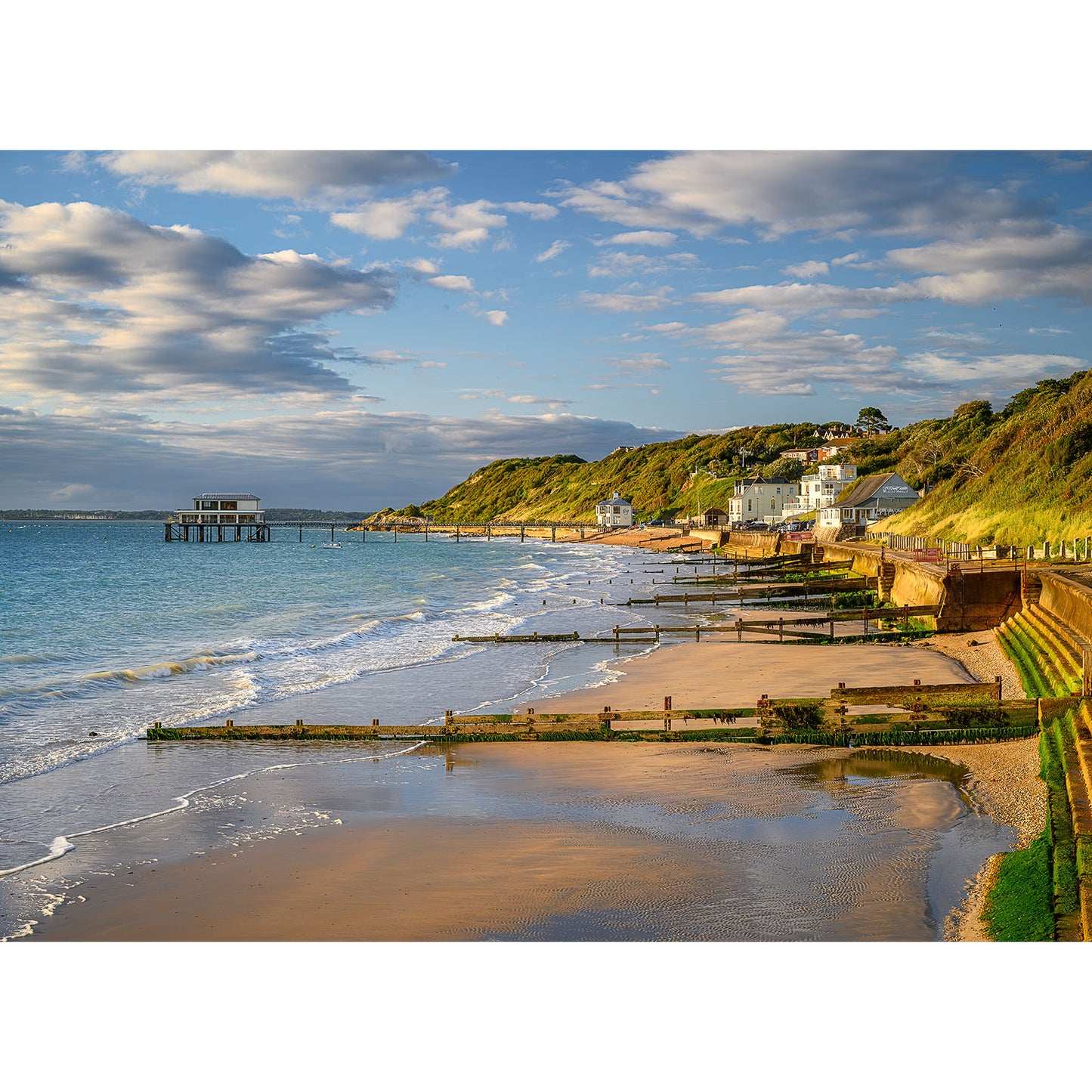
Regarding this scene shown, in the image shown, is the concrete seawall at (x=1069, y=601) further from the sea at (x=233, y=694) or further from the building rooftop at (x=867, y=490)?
the building rooftop at (x=867, y=490)

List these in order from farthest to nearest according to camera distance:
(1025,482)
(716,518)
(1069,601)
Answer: (716,518) → (1025,482) → (1069,601)

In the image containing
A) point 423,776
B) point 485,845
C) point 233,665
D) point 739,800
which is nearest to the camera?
point 485,845

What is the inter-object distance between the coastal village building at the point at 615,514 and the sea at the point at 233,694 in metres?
97.3

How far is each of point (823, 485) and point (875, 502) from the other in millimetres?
23315

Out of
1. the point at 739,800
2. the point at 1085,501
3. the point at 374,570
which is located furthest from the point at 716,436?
the point at 739,800

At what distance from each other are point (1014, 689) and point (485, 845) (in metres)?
12.0

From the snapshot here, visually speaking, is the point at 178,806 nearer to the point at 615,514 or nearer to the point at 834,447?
the point at 834,447

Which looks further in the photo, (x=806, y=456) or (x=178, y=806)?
(x=806, y=456)

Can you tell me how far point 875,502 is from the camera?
78812 millimetres

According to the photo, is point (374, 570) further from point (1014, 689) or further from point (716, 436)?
point (716, 436)

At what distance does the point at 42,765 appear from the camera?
15930 mm

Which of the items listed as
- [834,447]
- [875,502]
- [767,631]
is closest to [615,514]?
[834,447]

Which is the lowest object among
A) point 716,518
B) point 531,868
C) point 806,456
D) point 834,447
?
point 531,868

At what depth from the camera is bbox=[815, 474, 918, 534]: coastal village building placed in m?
78.1
